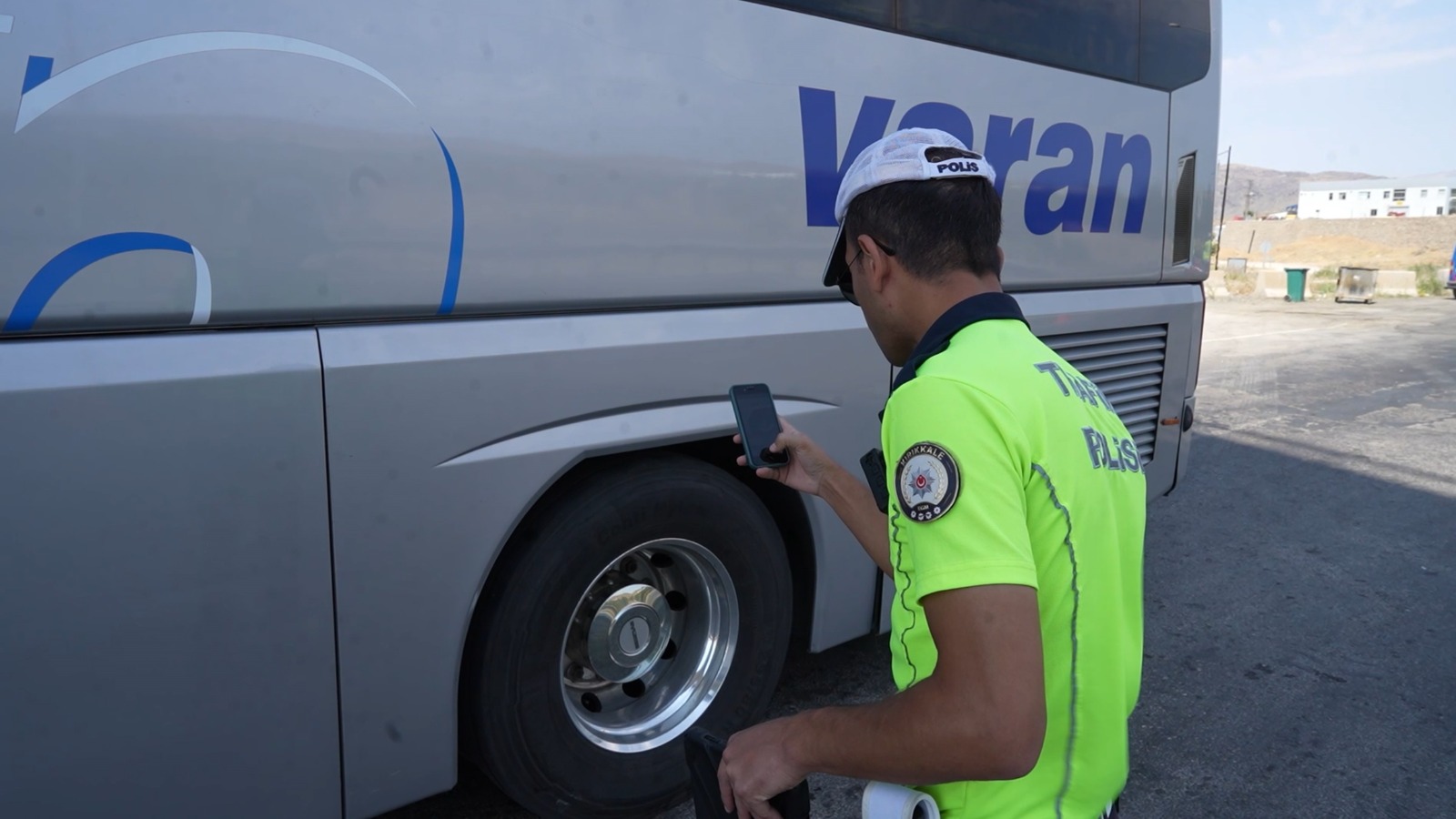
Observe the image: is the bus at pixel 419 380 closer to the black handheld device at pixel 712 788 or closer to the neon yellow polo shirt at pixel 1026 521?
the black handheld device at pixel 712 788

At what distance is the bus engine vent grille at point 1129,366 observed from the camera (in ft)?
14.0

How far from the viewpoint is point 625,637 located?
299 centimetres

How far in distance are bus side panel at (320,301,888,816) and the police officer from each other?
1.14 metres

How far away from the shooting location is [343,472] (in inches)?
87.7

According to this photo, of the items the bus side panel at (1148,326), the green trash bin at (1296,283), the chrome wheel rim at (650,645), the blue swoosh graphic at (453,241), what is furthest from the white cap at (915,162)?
the green trash bin at (1296,283)

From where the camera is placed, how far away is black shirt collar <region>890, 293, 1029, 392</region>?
1.37 meters

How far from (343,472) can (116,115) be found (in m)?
0.81

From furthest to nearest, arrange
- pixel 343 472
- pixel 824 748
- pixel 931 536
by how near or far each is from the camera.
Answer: pixel 343 472 < pixel 824 748 < pixel 931 536

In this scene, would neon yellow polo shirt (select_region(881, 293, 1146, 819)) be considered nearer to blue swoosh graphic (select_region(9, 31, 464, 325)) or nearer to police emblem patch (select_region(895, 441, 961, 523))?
police emblem patch (select_region(895, 441, 961, 523))

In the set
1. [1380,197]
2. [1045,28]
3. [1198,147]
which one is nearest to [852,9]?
[1045,28]

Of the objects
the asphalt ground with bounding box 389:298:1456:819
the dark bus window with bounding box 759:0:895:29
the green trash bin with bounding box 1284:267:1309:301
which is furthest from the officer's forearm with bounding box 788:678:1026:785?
the green trash bin with bounding box 1284:267:1309:301

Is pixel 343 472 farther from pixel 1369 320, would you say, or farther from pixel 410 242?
pixel 1369 320

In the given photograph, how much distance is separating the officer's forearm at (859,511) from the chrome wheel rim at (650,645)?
3.53 ft

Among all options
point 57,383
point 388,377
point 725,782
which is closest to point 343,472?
point 388,377
